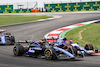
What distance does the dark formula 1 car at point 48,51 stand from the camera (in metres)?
9.04

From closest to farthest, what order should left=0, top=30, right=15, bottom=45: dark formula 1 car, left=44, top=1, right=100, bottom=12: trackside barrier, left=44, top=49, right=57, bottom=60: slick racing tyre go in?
left=44, top=49, right=57, bottom=60: slick racing tyre, left=0, top=30, right=15, bottom=45: dark formula 1 car, left=44, top=1, right=100, bottom=12: trackside barrier

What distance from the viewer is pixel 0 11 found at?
4744 cm

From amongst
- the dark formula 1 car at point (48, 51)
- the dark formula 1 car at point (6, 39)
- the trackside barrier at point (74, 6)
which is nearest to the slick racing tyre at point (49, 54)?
the dark formula 1 car at point (48, 51)

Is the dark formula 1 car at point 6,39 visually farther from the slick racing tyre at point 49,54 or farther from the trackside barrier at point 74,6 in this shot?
the trackside barrier at point 74,6

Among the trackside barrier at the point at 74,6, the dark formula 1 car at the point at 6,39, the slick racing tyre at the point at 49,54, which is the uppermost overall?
the trackside barrier at the point at 74,6

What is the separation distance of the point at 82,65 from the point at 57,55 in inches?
54.2

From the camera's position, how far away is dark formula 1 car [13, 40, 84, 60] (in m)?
9.04

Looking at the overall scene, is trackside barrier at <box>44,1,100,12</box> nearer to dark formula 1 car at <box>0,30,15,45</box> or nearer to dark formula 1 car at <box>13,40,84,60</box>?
dark formula 1 car at <box>0,30,15,45</box>

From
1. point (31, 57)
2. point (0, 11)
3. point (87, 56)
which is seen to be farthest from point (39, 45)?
point (0, 11)

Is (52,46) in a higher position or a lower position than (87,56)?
higher

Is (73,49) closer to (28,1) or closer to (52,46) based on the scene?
(52,46)

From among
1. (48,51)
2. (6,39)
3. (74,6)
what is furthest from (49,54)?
(74,6)

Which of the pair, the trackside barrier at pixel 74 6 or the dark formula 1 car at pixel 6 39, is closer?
the dark formula 1 car at pixel 6 39

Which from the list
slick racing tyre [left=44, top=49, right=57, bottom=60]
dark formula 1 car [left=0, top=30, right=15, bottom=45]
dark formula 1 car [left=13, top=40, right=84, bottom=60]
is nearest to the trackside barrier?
dark formula 1 car [left=0, top=30, right=15, bottom=45]
